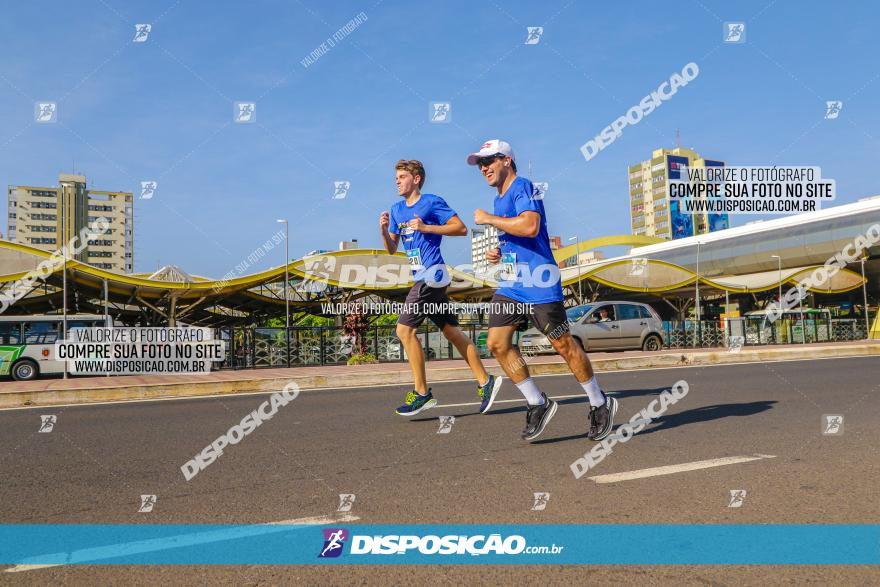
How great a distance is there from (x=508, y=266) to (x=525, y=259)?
5.3 inches

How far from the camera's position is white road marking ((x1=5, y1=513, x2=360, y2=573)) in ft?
7.33

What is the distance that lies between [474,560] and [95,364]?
57.5ft

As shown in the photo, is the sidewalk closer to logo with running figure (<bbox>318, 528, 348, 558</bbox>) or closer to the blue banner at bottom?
the blue banner at bottom

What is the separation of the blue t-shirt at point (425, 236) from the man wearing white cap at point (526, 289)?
4.10 ft

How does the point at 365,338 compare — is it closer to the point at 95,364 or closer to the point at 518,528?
the point at 95,364

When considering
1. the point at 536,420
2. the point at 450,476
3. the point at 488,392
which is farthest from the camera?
the point at 488,392

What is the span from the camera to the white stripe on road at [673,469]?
10.7 ft

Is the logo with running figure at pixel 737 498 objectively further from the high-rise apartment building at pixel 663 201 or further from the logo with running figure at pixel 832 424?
the high-rise apartment building at pixel 663 201

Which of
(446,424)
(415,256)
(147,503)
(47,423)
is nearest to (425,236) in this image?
(415,256)

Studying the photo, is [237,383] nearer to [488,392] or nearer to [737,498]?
[488,392]

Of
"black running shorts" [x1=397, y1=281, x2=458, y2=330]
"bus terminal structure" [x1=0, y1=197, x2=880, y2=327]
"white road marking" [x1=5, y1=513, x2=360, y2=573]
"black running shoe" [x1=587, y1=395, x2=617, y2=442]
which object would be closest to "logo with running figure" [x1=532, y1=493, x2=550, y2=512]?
"white road marking" [x1=5, y1=513, x2=360, y2=573]

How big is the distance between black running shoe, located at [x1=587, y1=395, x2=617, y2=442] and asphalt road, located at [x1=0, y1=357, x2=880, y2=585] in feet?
0.32

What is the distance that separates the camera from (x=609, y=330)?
21.1 meters

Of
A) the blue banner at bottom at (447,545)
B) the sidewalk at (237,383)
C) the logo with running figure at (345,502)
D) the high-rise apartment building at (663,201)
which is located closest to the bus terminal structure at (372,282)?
the sidewalk at (237,383)
